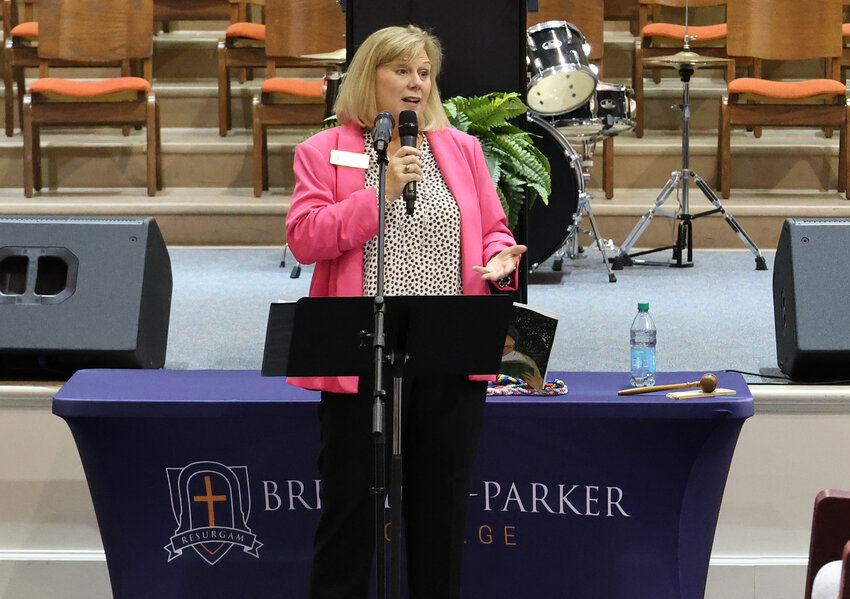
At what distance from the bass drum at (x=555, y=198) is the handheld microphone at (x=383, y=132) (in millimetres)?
2756

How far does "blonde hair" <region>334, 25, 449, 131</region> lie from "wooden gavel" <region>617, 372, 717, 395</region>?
811mm

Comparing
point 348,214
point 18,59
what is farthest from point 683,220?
point 18,59

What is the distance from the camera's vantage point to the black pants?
1.99m

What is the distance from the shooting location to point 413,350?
184 cm

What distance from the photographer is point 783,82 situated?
578 centimetres

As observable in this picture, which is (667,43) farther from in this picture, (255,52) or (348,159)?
(348,159)

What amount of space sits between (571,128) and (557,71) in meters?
0.35

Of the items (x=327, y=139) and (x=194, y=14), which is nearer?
(x=327, y=139)

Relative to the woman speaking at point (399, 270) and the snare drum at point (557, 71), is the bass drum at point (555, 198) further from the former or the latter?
the woman speaking at point (399, 270)

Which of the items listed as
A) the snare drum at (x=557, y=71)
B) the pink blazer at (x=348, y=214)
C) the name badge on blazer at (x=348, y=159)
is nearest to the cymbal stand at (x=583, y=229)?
the snare drum at (x=557, y=71)

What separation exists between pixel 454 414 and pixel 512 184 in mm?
1173

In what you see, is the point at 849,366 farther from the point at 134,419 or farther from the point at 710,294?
the point at 134,419

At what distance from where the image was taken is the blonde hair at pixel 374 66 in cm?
199

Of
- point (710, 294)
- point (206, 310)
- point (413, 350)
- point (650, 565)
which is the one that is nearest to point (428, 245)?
point (413, 350)
